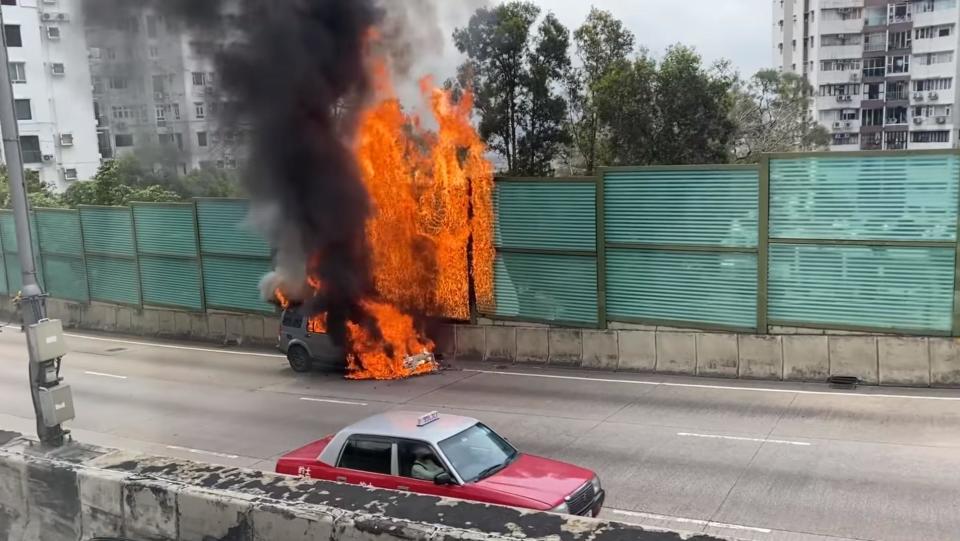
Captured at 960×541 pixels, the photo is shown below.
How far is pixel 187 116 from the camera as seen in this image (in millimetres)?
14352

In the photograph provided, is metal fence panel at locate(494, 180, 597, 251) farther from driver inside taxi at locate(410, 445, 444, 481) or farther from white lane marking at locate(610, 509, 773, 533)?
driver inside taxi at locate(410, 445, 444, 481)

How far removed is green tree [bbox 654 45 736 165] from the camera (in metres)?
26.1

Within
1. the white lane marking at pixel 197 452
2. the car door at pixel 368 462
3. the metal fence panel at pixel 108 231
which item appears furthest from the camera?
the metal fence panel at pixel 108 231

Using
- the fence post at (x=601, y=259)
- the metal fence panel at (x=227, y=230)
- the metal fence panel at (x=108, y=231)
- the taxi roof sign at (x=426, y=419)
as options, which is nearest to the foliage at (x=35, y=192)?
the metal fence panel at (x=108, y=231)

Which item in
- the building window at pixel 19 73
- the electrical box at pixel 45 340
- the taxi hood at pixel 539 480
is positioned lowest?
the taxi hood at pixel 539 480

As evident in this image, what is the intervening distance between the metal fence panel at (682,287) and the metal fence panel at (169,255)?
13120 mm

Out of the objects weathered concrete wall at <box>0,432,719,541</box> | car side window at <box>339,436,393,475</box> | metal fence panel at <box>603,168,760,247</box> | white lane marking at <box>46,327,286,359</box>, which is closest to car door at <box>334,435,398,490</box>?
car side window at <box>339,436,393,475</box>

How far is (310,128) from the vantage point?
686 inches

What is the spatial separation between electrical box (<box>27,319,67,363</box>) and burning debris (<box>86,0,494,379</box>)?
9.41 meters

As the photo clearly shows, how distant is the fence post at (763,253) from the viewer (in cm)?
1498

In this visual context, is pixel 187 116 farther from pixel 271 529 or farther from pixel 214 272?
pixel 271 529

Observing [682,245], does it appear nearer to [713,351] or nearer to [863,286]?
[713,351]

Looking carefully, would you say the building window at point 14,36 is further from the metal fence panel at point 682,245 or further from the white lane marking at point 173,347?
the metal fence panel at point 682,245

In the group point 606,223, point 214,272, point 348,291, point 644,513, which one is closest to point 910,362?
point 606,223
